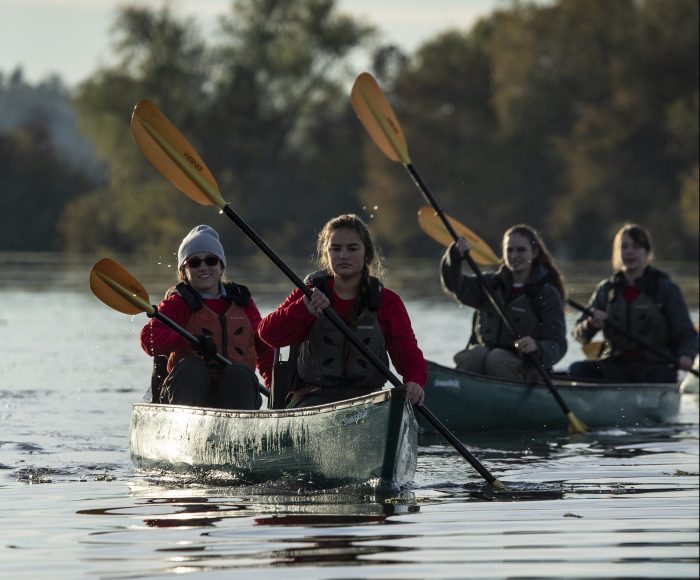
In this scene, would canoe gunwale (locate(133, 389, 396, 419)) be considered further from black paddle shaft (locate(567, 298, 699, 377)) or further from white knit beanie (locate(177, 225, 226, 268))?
black paddle shaft (locate(567, 298, 699, 377))

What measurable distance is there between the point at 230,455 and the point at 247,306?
798 millimetres

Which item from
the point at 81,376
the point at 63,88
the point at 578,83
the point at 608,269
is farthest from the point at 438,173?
the point at 63,88

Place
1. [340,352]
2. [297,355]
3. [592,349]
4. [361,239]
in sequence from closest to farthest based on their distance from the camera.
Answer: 1. [361,239]
2. [340,352]
3. [297,355]
4. [592,349]

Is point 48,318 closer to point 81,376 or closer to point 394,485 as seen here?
point 81,376

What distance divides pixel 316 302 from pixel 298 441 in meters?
0.62

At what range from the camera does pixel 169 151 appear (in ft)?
26.1

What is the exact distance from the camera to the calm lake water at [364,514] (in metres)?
4.95

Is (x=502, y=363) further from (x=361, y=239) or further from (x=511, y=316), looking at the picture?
(x=361, y=239)

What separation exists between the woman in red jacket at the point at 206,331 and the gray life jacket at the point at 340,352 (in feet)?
1.85

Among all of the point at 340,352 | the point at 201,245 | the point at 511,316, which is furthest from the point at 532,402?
the point at 340,352

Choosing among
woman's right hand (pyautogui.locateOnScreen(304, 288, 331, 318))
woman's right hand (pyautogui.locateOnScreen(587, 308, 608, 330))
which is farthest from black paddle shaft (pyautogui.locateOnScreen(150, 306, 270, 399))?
woman's right hand (pyautogui.locateOnScreen(587, 308, 608, 330))

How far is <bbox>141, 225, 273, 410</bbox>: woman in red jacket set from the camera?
7375mm

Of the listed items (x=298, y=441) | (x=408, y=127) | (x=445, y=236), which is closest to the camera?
(x=298, y=441)

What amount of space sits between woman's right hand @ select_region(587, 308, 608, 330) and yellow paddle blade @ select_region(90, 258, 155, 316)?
3326mm
